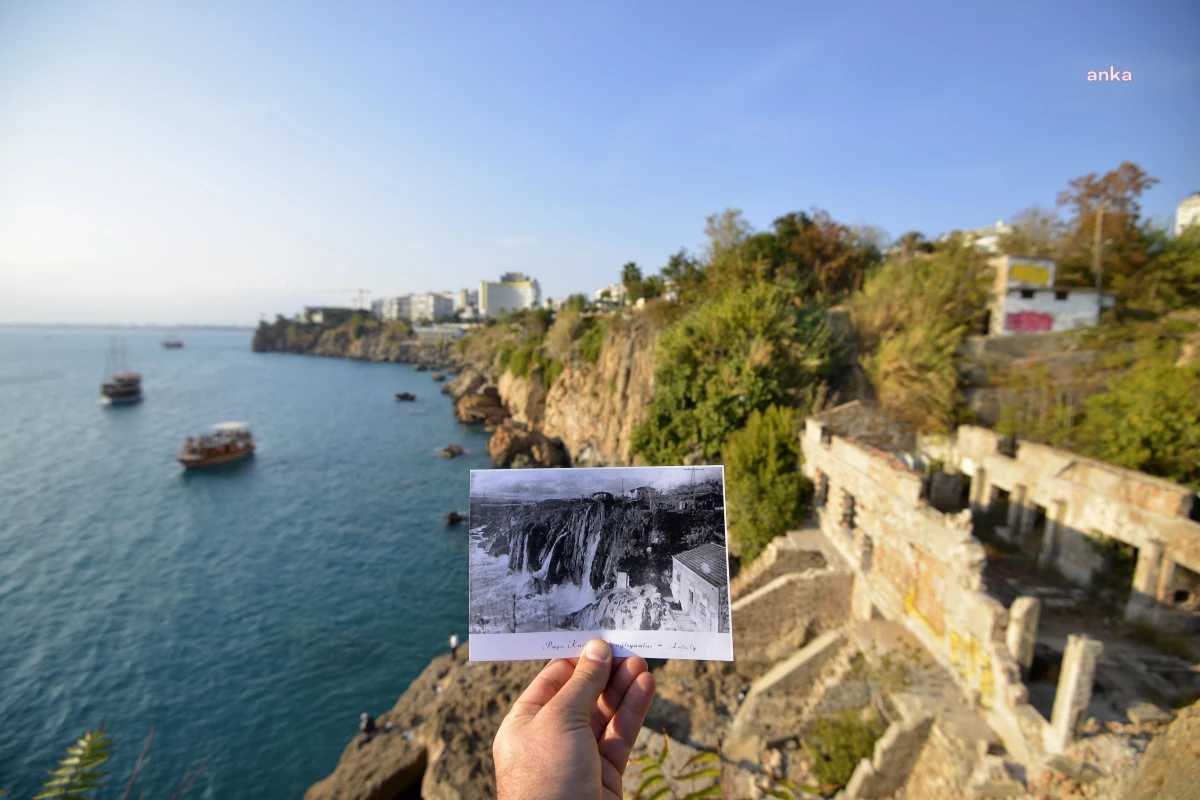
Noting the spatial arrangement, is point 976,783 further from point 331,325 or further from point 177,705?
point 331,325

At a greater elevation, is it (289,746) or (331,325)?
(331,325)

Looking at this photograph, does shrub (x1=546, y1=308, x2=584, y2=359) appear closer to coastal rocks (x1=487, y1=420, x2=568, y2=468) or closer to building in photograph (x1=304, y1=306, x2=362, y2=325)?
coastal rocks (x1=487, y1=420, x2=568, y2=468)

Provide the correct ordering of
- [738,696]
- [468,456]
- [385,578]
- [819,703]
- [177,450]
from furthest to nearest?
[177,450]
[468,456]
[385,578]
[738,696]
[819,703]

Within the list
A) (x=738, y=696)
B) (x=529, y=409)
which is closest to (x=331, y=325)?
(x=529, y=409)

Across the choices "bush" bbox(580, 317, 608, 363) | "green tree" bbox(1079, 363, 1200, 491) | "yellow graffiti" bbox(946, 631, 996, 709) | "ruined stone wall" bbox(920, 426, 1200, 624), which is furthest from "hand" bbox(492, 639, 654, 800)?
"bush" bbox(580, 317, 608, 363)

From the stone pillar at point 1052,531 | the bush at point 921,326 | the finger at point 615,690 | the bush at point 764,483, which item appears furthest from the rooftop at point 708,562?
the bush at point 921,326

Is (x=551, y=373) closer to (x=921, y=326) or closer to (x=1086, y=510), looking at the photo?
(x=921, y=326)

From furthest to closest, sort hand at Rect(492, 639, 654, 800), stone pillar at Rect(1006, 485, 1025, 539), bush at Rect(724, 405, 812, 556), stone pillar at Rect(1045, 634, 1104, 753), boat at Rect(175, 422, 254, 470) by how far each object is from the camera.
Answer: boat at Rect(175, 422, 254, 470), bush at Rect(724, 405, 812, 556), stone pillar at Rect(1006, 485, 1025, 539), stone pillar at Rect(1045, 634, 1104, 753), hand at Rect(492, 639, 654, 800)
